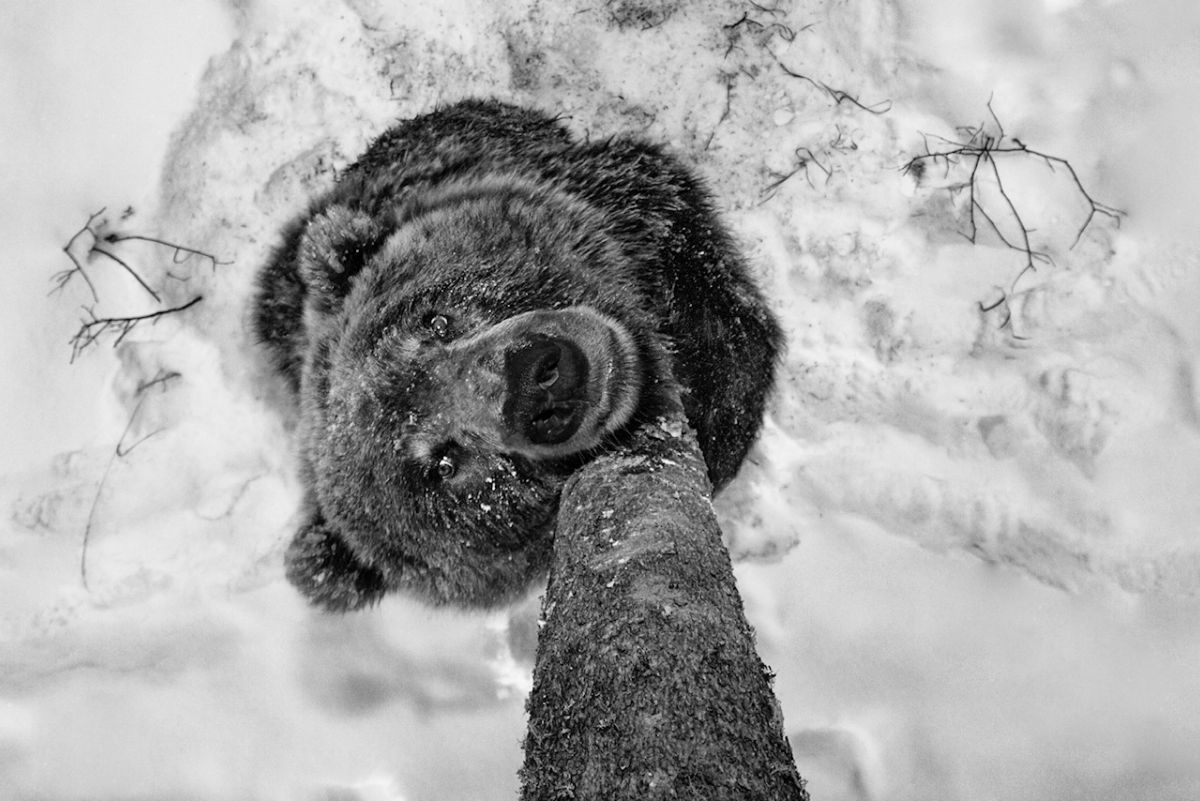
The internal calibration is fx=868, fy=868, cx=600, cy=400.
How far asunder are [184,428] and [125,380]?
1.13 feet

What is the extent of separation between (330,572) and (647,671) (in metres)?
1.82

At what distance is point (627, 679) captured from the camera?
2.02 m

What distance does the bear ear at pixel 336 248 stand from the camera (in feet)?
10.7

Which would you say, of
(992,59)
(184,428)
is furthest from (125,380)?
(992,59)

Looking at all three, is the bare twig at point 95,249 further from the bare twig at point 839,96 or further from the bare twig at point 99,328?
the bare twig at point 839,96

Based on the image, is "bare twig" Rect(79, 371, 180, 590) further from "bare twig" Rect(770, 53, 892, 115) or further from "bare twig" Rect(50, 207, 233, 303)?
"bare twig" Rect(770, 53, 892, 115)

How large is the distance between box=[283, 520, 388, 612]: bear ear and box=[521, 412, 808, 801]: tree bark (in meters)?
1.04

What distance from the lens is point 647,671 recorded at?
2.01 meters

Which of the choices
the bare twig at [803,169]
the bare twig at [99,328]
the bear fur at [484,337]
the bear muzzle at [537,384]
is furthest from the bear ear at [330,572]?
the bare twig at [803,169]

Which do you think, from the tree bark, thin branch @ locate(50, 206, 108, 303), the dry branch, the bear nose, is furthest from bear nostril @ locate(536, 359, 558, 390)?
thin branch @ locate(50, 206, 108, 303)

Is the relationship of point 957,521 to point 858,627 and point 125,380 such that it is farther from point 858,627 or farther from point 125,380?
point 125,380

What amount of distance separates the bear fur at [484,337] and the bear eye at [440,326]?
11 millimetres

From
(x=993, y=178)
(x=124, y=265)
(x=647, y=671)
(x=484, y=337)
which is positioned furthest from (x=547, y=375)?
(x=124, y=265)

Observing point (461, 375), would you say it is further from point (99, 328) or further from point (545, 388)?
point (99, 328)
